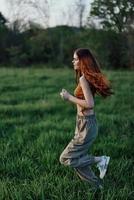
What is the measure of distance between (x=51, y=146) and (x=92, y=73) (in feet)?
6.82

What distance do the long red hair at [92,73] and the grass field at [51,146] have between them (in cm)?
91

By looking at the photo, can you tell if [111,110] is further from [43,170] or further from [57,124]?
[43,170]

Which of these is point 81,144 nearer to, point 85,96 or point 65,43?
point 85,96

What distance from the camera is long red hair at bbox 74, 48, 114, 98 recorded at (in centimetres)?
459

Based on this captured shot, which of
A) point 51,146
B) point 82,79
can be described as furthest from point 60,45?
point 82,79

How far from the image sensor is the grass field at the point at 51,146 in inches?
181

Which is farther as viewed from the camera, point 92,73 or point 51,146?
point 51,146

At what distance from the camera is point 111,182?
5.07 m

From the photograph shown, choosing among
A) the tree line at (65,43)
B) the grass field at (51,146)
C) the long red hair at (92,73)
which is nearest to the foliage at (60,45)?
the tree line at (65,43)

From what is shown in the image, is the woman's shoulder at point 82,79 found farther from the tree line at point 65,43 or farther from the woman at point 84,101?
the tree line at point 65,43

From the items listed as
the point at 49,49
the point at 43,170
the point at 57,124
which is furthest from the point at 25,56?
the point at 43,170

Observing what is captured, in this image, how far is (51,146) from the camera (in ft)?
21.2

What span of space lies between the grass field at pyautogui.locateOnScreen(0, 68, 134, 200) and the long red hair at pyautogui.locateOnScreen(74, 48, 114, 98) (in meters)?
0.91

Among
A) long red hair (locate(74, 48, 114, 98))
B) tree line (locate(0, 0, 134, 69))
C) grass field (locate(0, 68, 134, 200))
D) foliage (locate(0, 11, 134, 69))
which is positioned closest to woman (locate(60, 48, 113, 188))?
long red hair (locate(74, 48, 114, 98))
